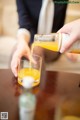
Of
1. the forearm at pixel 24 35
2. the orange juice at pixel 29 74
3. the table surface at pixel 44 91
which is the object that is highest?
the forearm at pixel 24 35

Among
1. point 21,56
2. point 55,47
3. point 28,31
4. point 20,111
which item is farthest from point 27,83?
point 28,31

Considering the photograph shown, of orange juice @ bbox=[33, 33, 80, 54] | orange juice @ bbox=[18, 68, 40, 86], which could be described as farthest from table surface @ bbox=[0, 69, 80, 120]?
orange juice @ bbox=[33, 33, 80, 54]

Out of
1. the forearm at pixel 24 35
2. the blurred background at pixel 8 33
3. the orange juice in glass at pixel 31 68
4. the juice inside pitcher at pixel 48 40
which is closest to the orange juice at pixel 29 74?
the orange juice in glass at pixel 31 68

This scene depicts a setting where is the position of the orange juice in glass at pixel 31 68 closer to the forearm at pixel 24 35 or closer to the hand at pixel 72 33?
the hand at pixel 72 33

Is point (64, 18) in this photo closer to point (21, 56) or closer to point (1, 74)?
point (21, 56)

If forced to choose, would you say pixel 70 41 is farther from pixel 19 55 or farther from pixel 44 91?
pixel 19 55

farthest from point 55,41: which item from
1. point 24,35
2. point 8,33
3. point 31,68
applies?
point 8,33
